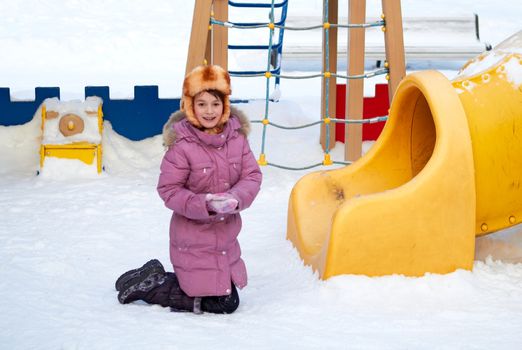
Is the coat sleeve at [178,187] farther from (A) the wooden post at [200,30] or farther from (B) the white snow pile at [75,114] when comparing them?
(B) the white snow pile at [75,114]

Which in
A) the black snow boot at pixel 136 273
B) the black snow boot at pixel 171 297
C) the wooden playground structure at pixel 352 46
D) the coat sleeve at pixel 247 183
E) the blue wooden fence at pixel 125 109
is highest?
the wooden playground structure at pixel 352 46

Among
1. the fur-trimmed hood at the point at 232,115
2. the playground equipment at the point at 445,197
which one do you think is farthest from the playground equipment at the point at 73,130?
the fur-trimmed hood at the point at 232,115

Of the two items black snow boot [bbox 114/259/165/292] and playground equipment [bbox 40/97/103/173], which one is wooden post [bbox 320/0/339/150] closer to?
playground equipment [bbox 40/97/103/173]

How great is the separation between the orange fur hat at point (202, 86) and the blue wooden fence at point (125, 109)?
2778 millimetres

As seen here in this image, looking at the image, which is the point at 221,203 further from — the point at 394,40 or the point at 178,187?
the point at 394,40

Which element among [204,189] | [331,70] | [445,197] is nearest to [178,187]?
[204,189]

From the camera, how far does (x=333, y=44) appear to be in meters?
5.89

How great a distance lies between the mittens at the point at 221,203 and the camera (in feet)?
9.50

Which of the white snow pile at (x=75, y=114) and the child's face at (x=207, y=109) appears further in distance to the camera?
the white snow pile at (x=75, y=114)

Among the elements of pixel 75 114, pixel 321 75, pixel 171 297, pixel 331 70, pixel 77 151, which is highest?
pixel 331 70

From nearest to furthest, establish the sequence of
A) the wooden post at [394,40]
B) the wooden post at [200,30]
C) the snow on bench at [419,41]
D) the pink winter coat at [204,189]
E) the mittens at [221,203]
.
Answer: the mittens at [221,203] → the pink winter coat at [204,189] → the wooden post at [200,30] → the wooden post at [394,40] → the snow on bench at [419,41]

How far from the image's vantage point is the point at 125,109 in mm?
5832

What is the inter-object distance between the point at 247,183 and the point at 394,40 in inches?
100

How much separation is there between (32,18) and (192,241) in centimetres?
1018
